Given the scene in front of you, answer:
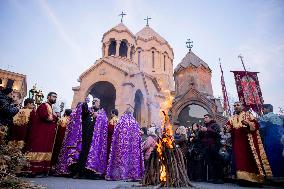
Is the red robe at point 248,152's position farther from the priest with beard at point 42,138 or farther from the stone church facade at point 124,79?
the stone church facade at point 124,79

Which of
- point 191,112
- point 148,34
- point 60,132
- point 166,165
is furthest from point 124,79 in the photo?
point 148,34

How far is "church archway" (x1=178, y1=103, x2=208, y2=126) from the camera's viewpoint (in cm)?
2124

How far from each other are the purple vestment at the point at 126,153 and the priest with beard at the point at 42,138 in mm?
1694

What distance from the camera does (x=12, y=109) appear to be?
555 centimetres

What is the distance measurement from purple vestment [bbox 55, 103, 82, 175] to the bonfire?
7.96 ft

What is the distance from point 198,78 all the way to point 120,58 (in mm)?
8625

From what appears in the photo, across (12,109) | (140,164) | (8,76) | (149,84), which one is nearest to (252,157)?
(140,164)

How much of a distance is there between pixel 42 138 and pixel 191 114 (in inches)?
654

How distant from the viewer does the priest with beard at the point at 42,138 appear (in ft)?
20.6

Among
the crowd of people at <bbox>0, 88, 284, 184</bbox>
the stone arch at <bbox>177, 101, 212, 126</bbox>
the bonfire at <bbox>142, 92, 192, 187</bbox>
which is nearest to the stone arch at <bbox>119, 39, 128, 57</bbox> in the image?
the stone arch at <bbox>177, 101, 212, 126</bbox>

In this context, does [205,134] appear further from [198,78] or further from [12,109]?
[198,78]

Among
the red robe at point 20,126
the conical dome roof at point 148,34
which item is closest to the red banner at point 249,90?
the red robe at point 20,126

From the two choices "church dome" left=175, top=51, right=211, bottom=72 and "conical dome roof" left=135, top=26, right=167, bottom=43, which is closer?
"church dome" left=175, top=51, right=211, bottom=72

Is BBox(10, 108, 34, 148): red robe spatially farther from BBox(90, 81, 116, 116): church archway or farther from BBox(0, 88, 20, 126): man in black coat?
BBox(90, 81, 116, 116): church archway
